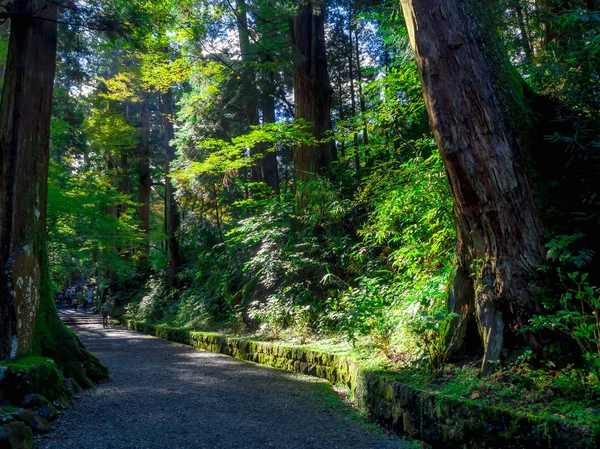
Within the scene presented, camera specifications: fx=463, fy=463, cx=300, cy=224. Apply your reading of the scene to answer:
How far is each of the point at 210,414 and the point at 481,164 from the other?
399 centimetres

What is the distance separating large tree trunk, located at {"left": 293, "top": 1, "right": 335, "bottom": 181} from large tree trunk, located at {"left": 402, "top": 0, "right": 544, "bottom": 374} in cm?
650

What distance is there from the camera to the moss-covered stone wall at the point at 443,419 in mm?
3018

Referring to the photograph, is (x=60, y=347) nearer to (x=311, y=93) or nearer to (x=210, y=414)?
(x=210, y=414)

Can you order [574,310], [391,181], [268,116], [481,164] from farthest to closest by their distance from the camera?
[268,116] → [391,181] → [481,164] → [574,310]

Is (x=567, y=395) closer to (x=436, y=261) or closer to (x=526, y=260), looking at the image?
(x=526, y=260)

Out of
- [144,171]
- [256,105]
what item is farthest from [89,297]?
[256,105]

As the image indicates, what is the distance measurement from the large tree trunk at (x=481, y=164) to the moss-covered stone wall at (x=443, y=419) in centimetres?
65

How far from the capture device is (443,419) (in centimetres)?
389

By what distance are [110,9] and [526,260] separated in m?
7.39

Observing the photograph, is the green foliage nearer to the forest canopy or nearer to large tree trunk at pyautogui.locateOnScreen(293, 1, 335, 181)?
the forest canopy

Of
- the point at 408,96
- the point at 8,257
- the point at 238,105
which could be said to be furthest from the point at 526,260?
the point at 238,105

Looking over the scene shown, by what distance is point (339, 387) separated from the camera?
6.73 m

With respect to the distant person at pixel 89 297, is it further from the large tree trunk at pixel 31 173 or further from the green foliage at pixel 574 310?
the green foliage at pixel 574 310

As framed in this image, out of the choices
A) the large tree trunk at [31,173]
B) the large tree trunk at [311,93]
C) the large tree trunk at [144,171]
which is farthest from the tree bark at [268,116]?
the large tree trunk at [144,171]
